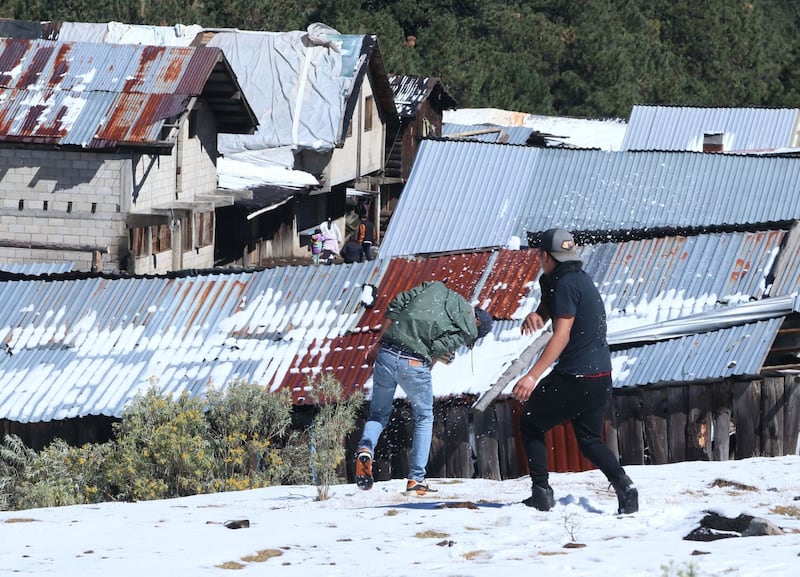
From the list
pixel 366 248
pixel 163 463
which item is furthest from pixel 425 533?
pixel 366 248

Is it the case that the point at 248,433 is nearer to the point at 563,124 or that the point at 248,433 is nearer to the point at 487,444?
the point at 487,444

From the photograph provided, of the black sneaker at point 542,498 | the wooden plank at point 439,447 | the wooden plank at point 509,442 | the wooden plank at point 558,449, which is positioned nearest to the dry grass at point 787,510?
Result: the black sneaker at point 542,498

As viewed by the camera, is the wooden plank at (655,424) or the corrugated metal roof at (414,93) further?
the corrugated metal roof at (414,93)

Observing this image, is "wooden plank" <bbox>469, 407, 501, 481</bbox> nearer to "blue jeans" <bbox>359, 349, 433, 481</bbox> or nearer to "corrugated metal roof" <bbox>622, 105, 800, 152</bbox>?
"blue jeans" <bbox>359, 349, 433, 481</bbox>

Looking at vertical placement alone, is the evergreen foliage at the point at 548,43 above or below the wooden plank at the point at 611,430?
above

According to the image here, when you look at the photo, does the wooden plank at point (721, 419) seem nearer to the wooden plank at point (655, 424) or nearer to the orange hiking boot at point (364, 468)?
the wooden plank at point (655, 424)

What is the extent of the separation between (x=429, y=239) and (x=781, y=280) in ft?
22.6

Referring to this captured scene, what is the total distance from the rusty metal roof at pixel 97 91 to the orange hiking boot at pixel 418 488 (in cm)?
1417

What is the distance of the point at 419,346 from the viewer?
8.14 m

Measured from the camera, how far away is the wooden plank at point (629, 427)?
441 inches

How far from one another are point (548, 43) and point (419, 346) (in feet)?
156

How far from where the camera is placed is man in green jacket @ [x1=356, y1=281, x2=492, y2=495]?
815cm

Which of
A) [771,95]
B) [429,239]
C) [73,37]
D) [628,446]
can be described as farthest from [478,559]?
[771,95]

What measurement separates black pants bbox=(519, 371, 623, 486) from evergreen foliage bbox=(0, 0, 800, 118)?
112ft
